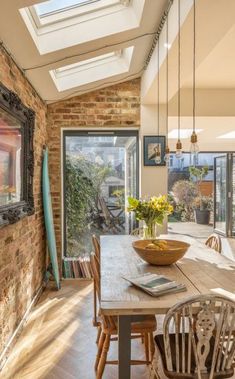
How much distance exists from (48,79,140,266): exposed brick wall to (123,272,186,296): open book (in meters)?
2.94

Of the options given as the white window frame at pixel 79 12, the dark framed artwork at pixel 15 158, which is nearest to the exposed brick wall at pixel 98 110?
the dark framed artwork at pixel 15 158

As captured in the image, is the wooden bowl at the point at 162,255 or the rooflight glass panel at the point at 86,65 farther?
the rooflight glass panel at the point at 86,65

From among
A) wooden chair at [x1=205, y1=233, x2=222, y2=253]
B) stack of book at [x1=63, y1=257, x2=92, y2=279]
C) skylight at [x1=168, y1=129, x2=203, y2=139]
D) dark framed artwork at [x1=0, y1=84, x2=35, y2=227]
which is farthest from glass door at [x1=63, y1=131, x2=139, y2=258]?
skylight at [x1=168, y1=129, x2=203, y2=139]

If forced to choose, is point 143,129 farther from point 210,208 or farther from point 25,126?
point 210,208

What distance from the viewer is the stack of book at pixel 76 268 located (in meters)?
4.73

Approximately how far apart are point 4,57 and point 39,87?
1.15m

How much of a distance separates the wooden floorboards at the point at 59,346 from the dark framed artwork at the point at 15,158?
1.09 meters

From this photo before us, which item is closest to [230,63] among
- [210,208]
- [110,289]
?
[110,289]

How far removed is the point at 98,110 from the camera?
15.2 feet

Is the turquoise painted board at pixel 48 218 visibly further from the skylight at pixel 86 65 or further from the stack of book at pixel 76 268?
the skylight at pixel 86 65

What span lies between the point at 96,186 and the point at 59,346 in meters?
2.46

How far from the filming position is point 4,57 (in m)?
2.62

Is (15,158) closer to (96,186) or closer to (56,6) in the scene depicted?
(56,6)

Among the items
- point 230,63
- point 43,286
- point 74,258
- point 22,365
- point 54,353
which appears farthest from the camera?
point 74,258
